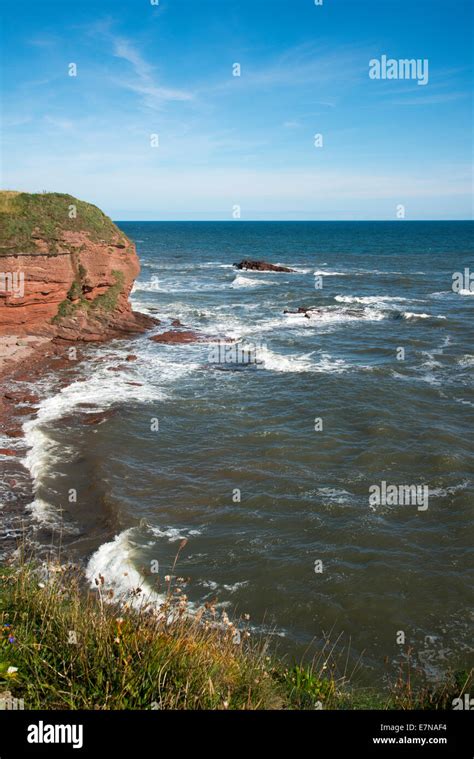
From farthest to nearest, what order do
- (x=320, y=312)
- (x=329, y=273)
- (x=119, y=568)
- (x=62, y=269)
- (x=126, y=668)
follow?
(x=329, y=273), (x=320, y=312), (x=62, y=269), (x=119, y=568), (x=126, y=668)

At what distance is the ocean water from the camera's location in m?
10.7

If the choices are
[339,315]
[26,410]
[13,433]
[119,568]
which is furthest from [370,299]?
[119,568]

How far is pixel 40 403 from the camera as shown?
69.3ft

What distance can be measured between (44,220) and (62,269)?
2789 mm

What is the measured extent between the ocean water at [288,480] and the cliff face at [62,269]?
8.74 feet

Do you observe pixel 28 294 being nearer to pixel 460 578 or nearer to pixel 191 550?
pixel 191 550

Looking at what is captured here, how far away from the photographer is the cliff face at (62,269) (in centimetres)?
2636

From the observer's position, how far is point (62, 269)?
28.5m

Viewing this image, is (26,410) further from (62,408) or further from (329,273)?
(329,273)

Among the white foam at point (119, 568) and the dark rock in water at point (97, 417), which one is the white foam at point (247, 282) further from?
the white foam at point (119, 568)

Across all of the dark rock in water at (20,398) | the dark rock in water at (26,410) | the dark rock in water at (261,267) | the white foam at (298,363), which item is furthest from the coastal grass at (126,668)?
the dark rock in water at (261,267)

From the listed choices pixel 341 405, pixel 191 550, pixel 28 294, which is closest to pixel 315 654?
pixel 191 550

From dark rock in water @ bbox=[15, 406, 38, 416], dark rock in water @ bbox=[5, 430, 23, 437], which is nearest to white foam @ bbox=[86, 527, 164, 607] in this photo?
dark rock in water @ bbox=[5, 430, 23, 437]

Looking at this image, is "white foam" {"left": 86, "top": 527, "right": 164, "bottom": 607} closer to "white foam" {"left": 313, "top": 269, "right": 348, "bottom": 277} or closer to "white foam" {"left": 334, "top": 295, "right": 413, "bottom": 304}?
"white foam" {"left": 334, "top": 295, "right": 413, "bottom": 304}
